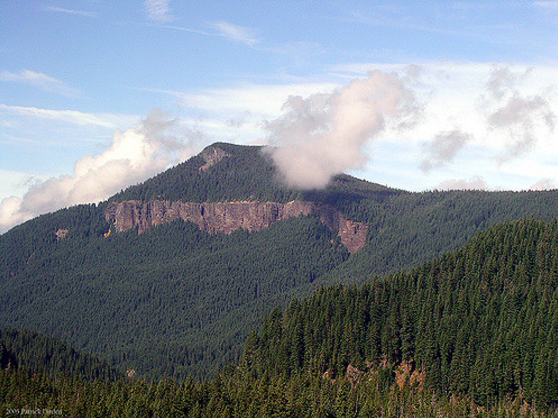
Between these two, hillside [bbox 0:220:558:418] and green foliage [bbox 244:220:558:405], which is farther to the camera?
green foliage [bbox 244:220:558:405]

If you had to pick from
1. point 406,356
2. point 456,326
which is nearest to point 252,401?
point 406,356

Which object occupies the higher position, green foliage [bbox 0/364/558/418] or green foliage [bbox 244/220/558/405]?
green foliage [bbox 244/220/558/405]

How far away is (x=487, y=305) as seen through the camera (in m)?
171

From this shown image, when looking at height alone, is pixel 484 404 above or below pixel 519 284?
below

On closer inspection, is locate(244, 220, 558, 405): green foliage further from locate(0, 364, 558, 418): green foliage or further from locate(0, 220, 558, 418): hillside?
locate(0, 364, 558, 418): green foliage

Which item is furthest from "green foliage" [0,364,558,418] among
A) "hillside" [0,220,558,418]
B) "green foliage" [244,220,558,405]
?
"green foliage" [244,220,558,405]

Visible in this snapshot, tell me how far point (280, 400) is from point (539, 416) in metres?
46.1

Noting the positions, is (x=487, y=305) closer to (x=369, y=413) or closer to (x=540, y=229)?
(x=540, y=229)

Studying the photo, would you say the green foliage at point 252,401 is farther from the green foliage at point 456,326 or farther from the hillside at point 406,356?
the green foliage at point 456,326

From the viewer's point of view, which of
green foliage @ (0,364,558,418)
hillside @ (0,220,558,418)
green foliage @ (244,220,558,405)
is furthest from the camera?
green foliage @ (244,220,558,405)

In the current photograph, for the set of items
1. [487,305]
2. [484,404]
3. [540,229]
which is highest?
[540,229]

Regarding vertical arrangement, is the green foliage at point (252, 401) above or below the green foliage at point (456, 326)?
below

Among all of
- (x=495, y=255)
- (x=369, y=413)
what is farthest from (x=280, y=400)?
(x=495, y=255)

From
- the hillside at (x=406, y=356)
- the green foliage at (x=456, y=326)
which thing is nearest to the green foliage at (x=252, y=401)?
the hillside at (x=406, y=356)
